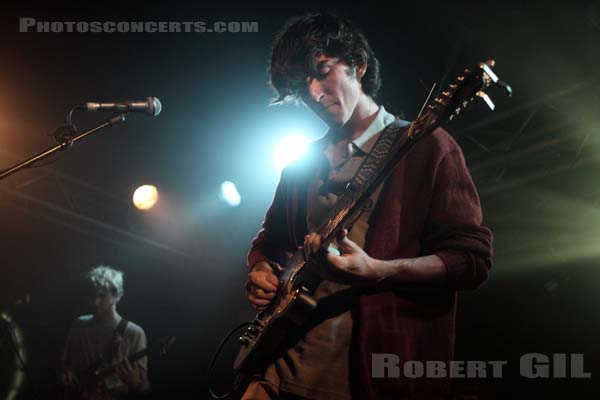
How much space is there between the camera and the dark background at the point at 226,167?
466cm

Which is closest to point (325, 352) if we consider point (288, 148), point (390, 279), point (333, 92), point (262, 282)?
point (390, 279)

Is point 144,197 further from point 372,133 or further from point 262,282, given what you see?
point 372,133

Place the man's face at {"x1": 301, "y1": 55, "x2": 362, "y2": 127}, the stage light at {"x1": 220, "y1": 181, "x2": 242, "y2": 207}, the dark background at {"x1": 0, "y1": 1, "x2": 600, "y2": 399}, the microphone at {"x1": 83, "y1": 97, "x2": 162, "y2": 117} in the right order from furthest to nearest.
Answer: the stage light at {"x1": 220, "y1": 181, "x2": 242, "y2": 207}
the dark background at {"x1": 0, "y1": 1, "x2": 600, "y2": 399}
the microphone at {"x1": 83, "y1": 97, "x2": 162, "y2": 117}
the man's face at {"x1": 301, "y1": 55, "x2": 362, "y2": 127}

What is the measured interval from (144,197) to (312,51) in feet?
17.9

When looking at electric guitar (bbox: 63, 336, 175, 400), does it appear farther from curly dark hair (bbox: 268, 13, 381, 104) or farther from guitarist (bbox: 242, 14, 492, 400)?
guitarist (bbox: 242, 14, 492, 400)

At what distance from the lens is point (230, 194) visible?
7.27 m

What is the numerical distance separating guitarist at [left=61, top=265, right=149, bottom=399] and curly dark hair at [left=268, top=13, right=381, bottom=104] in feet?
16.4

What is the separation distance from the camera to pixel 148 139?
7.16 m

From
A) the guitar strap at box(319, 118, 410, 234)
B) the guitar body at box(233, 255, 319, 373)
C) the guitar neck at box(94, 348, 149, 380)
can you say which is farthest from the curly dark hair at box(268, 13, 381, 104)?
the guitar neck at box(94, 348, 149, 380)

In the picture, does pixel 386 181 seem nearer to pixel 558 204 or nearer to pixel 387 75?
pixel 387 75

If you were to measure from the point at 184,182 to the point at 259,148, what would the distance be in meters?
1.45

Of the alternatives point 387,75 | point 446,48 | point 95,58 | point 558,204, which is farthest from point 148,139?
point 558,204

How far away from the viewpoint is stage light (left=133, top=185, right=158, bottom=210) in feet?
24.1

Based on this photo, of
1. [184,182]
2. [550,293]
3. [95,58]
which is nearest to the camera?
[95,58]
